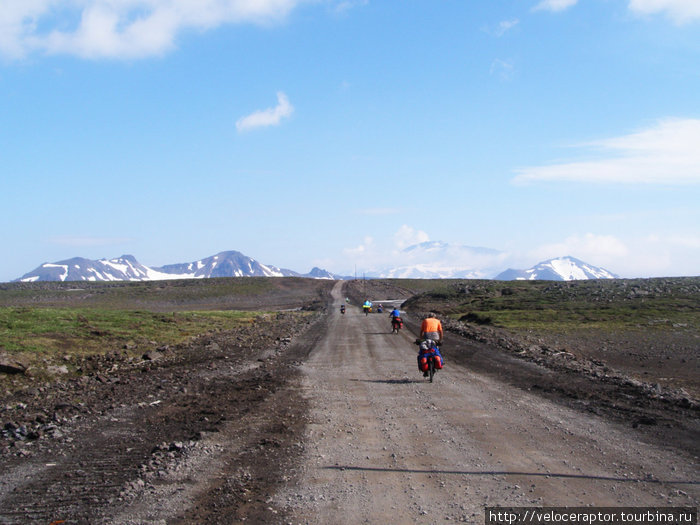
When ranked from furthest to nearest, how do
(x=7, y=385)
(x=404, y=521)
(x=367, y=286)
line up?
(x=367, y=286) → (x=7, y=385) → (x=404, y=521)

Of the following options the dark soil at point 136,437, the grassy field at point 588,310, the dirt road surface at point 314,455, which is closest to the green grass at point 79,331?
the dark soil at point 136,437

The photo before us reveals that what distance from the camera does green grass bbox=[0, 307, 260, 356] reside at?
20375 millimetres

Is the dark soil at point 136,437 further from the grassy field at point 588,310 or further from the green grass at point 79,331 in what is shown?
the grassy field at point 588,310

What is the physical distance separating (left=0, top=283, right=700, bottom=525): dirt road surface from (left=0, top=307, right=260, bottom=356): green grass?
237 inches

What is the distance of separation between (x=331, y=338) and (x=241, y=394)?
54.8ft

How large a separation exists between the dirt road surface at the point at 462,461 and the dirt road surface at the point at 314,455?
0.03 m

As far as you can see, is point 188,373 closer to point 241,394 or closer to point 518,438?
point 241,394

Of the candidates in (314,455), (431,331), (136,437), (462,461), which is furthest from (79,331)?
(462,461)

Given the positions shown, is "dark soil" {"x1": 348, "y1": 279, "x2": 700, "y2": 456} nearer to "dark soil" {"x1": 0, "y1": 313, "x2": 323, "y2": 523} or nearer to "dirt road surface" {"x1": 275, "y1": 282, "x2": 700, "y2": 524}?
"dirt road surface" {"x1": 275, "y1": 282, "x2": 700, "y2": 524}

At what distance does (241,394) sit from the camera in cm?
1390

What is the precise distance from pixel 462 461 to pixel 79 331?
22032 millimetres

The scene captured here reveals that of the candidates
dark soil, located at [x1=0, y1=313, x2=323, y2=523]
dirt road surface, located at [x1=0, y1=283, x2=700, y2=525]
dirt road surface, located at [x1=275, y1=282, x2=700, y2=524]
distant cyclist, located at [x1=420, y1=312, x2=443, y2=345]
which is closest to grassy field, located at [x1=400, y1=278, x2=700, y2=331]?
distant cyclist, located at [x1=420, y1=312, x2=443, y2=345]

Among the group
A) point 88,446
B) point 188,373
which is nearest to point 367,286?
point 188,373

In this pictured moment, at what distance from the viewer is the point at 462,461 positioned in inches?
320
